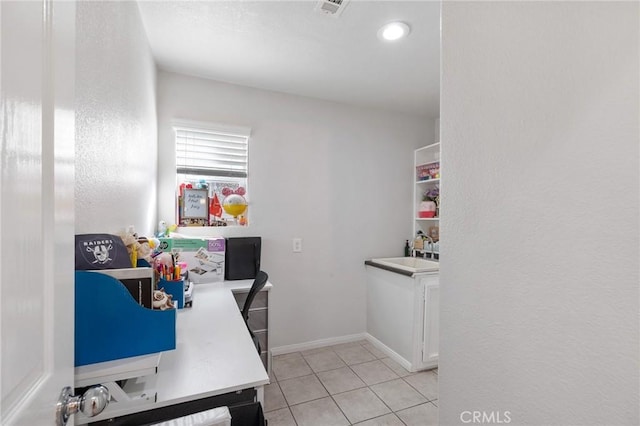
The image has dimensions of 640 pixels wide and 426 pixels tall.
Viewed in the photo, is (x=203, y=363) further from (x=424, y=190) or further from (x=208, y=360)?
(x=424, y=190)

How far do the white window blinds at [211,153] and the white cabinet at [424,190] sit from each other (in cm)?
192

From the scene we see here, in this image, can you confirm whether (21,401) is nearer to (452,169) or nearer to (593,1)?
(452,169)

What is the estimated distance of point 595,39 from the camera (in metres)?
0.53

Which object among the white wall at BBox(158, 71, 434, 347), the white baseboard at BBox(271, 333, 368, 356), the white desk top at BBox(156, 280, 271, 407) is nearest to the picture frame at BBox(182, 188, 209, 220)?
Result: the white wall at BBox(158, 71, 434, 347)

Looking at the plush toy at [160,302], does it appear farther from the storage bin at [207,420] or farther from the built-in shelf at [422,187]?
the built-in shelf at [422,187]

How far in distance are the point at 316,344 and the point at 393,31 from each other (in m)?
2.76

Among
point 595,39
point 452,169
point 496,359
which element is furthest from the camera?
point 452,169

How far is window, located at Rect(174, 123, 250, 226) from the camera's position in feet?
8.29

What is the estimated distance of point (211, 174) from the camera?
263cm

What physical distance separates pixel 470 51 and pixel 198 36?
186cm

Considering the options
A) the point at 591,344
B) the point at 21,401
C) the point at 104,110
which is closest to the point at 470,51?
the point at 591,344

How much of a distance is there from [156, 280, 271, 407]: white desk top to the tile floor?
36.5 inches

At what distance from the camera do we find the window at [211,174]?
2.53m

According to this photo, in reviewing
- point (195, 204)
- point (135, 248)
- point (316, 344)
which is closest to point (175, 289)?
point (135, 248)
